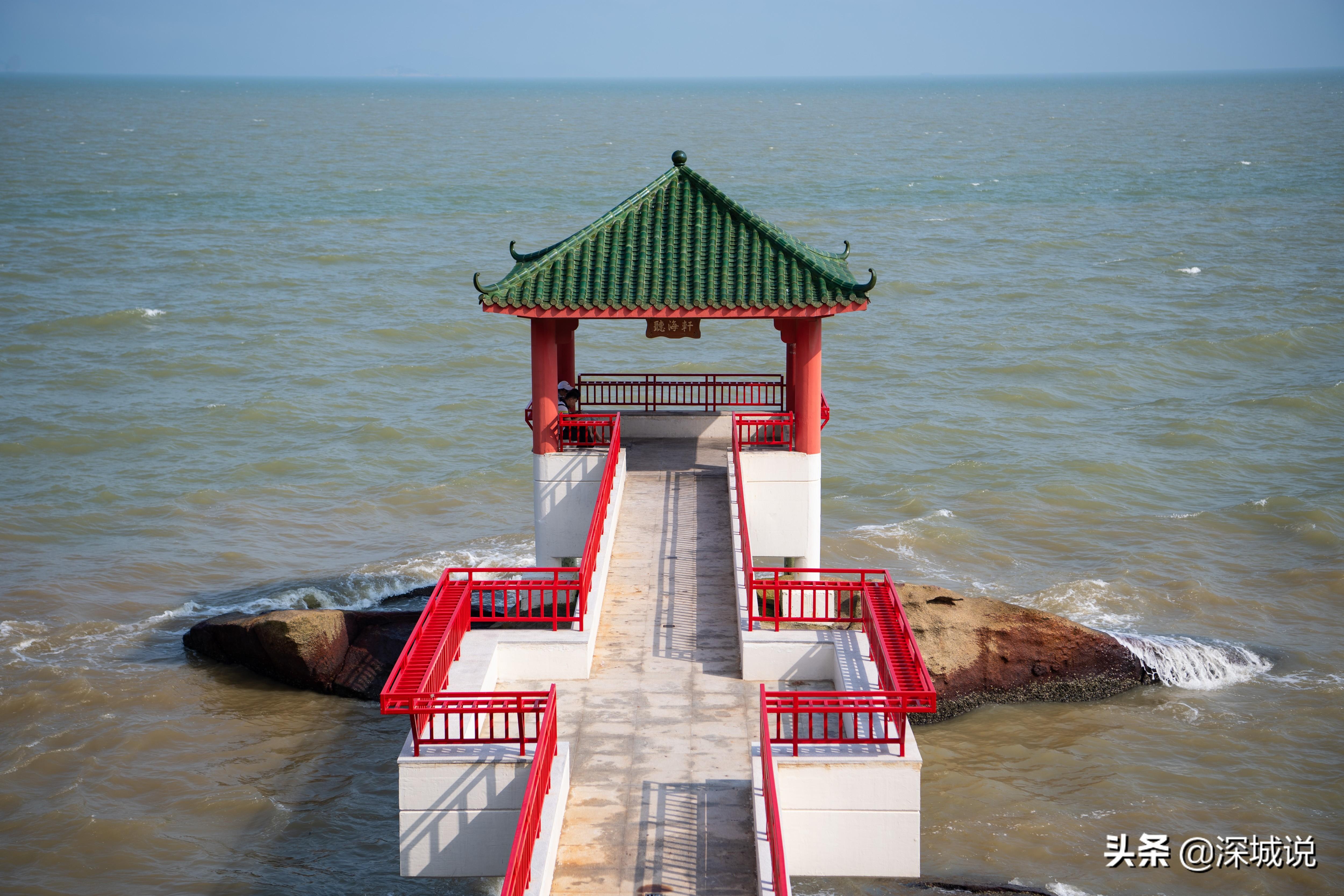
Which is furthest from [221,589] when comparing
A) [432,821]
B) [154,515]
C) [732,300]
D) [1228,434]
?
[1228,434]

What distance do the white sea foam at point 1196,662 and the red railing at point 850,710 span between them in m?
9.93

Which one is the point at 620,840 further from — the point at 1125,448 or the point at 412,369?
the point at 412,369

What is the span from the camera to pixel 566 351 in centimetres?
2019

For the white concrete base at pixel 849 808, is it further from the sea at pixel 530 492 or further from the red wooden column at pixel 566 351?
the red wooden column at pixel 566 351

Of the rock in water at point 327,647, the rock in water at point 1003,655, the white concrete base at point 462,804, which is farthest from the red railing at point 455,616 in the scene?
the rock in water at point 1003,655

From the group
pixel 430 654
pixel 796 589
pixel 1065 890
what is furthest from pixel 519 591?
pixel 1065 890

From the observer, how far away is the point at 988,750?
58.1 feet

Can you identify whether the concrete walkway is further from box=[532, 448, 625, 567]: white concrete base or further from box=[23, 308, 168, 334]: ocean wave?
box=[23, 308, 168, 334]: ocean wave

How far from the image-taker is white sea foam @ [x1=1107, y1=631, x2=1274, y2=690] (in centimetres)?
1988

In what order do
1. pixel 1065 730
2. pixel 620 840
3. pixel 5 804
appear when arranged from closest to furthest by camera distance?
A: pixel 620 840 → pixel 5 804 → pixel 1065 730

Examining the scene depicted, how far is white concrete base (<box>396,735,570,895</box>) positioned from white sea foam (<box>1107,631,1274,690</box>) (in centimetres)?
1214

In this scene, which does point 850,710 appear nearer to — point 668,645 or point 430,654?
point 668,645

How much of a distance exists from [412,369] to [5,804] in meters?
24.5

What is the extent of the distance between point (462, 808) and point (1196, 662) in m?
13.7
